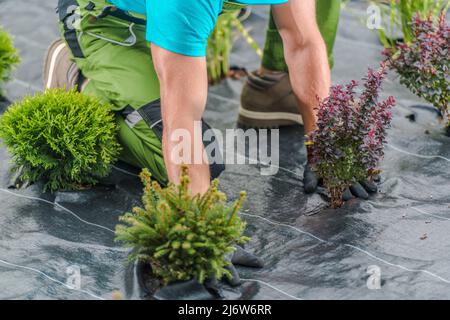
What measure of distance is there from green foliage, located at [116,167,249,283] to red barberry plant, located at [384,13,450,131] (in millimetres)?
1849

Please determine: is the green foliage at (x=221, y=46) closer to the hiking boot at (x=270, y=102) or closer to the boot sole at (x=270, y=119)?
the hiking boot at (x=270, y=102)

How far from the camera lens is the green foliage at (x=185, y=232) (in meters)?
2.93

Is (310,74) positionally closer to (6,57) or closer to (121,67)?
(121,67)

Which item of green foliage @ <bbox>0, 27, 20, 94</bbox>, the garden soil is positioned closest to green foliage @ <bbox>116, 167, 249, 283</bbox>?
the garden soil

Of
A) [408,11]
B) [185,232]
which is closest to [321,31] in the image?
[408,11]

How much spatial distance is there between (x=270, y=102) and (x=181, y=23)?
1.71 metres

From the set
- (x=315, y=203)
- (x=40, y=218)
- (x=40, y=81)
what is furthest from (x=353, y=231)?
(x=40, y=81)

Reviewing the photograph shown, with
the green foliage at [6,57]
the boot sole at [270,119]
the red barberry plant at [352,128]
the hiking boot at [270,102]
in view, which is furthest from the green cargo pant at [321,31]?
the green foliage at [6,57]

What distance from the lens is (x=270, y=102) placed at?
15.8ft

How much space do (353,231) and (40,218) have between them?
5.01ft

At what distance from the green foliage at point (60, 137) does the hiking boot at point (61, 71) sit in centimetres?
51

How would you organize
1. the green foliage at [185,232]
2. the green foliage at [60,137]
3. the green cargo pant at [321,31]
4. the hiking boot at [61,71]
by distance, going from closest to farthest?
the green foliage at [185,232], the green foliage at [60,137], the hiking boot at [61,71], the green cargo pant at [321,31]

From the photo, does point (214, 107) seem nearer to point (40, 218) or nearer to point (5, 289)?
point (40, 218)
